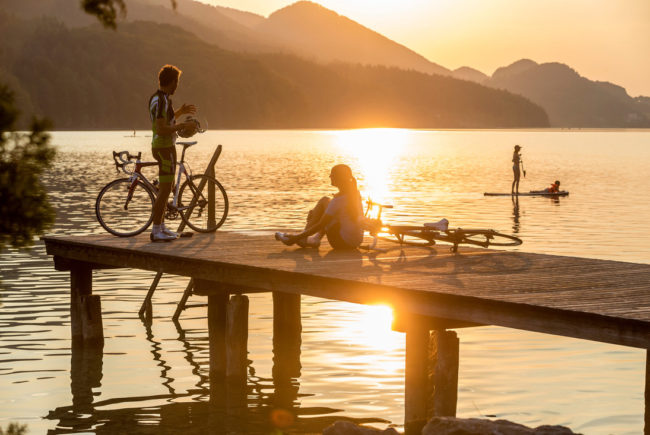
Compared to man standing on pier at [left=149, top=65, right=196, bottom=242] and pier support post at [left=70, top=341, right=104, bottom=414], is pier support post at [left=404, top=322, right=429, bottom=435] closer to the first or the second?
pier support post at [left=70, top=341, right=104, bottom=414]

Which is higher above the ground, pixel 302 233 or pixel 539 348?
pixel 302 233

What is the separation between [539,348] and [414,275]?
4984 millimetres

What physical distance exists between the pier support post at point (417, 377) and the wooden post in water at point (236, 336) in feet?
10.6

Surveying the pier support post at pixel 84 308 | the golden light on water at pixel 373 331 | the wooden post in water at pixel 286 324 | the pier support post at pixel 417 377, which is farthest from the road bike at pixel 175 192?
the pier support post at pixel 417 377

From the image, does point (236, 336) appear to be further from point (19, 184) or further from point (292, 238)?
point (19, 184)

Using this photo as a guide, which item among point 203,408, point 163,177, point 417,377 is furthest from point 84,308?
point 417,377

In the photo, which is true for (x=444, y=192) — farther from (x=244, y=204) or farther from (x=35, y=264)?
(x=35, y=264)

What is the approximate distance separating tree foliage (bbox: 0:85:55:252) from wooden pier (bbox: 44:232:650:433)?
479 centimetres

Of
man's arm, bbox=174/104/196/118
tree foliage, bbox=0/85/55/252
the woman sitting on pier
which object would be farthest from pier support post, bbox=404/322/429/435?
tree foliage, bbox=0/85/55/252

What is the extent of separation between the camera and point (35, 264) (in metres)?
24.3

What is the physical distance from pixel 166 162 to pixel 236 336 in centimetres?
266

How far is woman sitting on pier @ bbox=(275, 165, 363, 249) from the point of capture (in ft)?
43.0

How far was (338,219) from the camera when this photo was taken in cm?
1348

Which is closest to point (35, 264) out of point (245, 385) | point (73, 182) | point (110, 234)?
point (110, 234)
